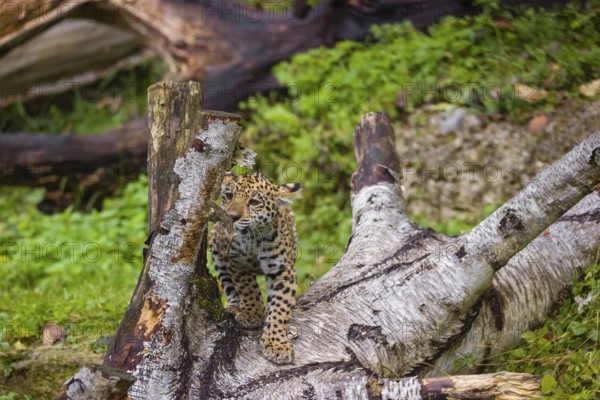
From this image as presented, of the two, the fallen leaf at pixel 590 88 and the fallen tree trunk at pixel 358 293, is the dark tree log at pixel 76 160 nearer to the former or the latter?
the fallen tree trunk at pixel 358 293

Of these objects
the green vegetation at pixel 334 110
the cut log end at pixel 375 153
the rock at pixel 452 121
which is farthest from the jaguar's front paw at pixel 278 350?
the rock at pixel 452 121

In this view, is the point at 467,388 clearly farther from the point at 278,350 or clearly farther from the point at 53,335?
the point at 53,335

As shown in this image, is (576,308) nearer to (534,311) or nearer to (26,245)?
(534,311)

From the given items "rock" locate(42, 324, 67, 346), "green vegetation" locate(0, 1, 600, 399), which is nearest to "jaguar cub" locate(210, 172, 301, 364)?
"rock" locate(42, 324, 67, 346)

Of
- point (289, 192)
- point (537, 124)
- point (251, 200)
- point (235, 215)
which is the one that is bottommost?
point (235, 215)

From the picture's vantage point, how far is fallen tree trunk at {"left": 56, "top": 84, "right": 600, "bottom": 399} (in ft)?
15.5

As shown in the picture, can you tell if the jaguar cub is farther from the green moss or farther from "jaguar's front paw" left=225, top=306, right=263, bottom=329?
the green moss

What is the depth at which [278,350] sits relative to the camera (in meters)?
5.10

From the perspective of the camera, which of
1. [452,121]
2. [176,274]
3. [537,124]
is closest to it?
[176,274]

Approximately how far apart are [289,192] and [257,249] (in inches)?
19.5

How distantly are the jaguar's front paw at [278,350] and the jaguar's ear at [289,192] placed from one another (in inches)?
43.3

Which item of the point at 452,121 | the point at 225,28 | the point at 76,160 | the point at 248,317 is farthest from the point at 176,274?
the point at 225,28

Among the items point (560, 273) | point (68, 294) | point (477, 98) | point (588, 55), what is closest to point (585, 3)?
point (588, 55)

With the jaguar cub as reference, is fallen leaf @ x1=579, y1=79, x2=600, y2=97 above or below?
above
